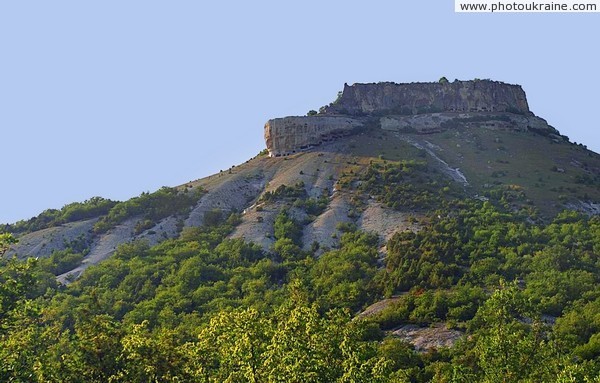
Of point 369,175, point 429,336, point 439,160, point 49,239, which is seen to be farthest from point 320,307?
point 439,160

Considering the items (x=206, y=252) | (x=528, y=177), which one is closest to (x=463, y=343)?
(x=206, y=252)

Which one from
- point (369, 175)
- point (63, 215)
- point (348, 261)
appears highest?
point (63, 215)

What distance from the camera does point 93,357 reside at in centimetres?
2989

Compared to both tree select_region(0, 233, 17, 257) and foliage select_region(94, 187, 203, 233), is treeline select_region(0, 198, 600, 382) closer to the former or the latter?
tree select_region(0, 233, 17, 257)

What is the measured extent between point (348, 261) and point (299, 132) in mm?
41989

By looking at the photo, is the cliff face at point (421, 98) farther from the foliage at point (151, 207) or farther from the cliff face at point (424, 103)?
the foliage at point (151, 207)

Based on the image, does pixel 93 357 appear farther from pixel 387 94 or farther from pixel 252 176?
pixel 387 94

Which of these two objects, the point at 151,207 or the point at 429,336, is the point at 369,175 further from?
the point at 429,336

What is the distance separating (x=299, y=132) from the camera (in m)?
114

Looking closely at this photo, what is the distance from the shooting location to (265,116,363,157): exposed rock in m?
113

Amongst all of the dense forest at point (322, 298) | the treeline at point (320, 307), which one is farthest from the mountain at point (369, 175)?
the treeline at point (320, 307)

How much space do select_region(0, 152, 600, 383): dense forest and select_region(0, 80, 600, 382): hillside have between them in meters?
0.15

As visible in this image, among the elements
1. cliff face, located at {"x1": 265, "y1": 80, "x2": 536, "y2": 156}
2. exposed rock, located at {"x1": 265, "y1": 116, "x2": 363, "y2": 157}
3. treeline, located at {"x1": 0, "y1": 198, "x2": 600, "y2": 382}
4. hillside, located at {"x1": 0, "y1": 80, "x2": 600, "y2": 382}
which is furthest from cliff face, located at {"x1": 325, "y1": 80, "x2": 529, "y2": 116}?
treeline, located at {"x1": 0, "y1": 198, "x2": 600, "y2": 382}

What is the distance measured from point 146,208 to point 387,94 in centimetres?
4602
